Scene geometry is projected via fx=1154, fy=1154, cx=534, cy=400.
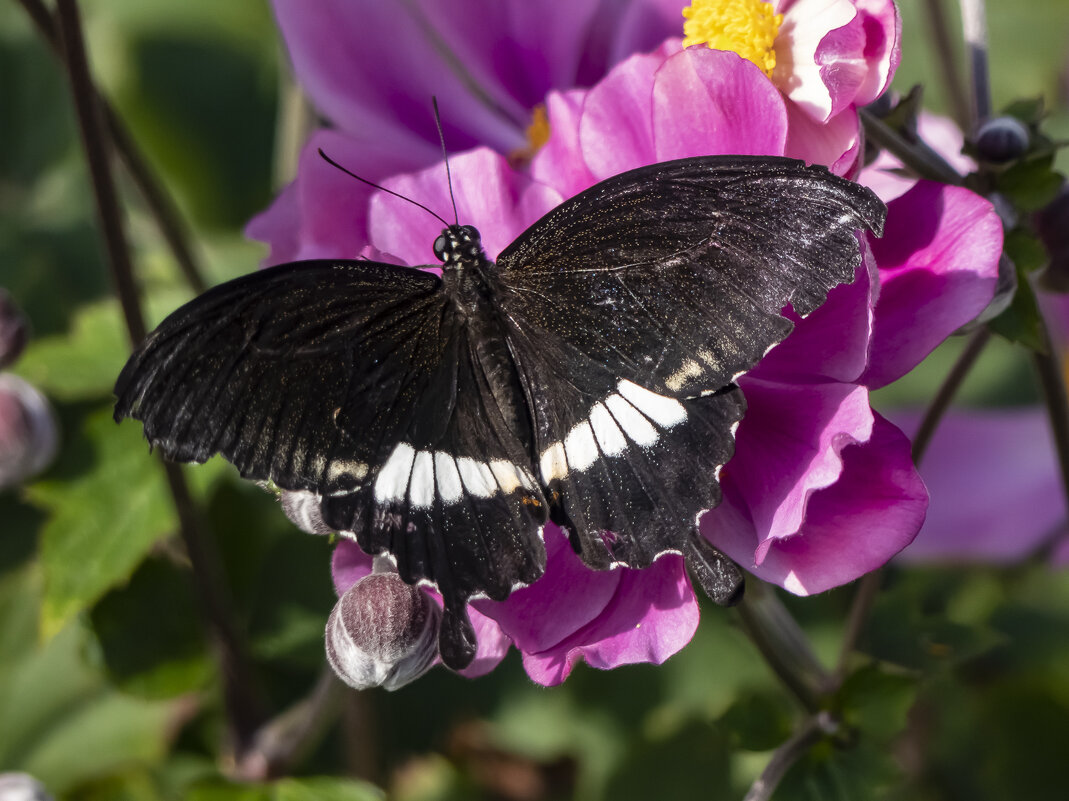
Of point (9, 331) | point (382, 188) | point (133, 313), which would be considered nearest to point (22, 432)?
point (9, 331)

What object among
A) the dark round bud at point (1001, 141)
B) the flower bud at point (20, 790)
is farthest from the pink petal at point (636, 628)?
the flower bud at point (20, 790)

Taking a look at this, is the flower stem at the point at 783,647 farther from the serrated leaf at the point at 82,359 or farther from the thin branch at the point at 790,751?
the serrated leaf at the point at 82,359

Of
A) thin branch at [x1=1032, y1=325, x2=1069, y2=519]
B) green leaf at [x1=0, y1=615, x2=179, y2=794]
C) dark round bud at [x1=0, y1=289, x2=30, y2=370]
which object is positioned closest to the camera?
thin branch at [x1=1032, y1=325, x2=1069, y2=519]

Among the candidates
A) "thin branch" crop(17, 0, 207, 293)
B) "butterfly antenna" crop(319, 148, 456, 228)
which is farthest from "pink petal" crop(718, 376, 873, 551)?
A: "thin branch" crop(17, 0, 207, 293)

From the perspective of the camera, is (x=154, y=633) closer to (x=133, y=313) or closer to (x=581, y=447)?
(x=133, y=313)

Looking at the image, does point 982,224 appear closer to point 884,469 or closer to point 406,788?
point 884,469

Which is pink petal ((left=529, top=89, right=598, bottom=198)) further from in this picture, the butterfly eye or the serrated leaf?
the serrated leaf

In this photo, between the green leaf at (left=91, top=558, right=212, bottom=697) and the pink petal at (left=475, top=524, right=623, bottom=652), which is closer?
the pink petal at (left=475, top=524, right=623, bottom=652)

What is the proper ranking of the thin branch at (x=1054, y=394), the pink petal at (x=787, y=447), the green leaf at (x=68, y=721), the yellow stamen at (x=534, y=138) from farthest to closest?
the green leaf at (x=68, y=721)
the yellow stamen at (x=534, y=138)
the thin branch at (x=1054, y=394)
the pink petal at (x=787, y=447)
